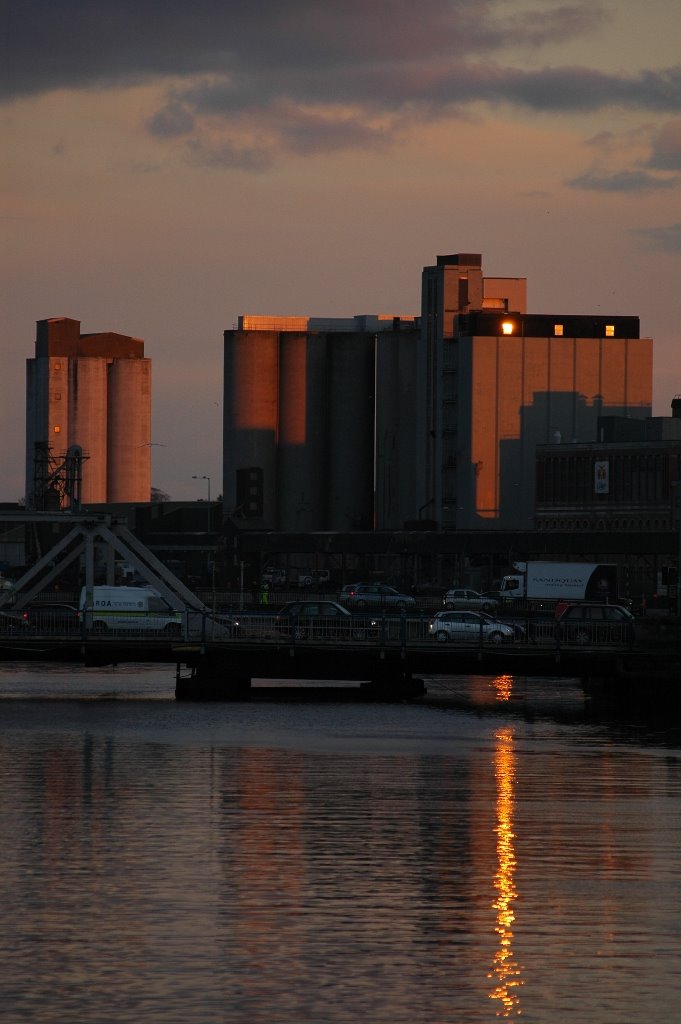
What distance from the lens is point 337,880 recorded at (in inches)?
1125

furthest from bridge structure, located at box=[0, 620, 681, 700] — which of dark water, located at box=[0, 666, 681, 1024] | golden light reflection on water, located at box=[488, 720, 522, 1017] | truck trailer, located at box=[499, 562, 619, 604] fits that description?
truck trailer, located at box=[499, 562, 619, 604]

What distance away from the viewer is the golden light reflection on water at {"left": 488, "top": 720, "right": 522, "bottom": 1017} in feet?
70.1

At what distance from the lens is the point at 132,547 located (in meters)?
77.5

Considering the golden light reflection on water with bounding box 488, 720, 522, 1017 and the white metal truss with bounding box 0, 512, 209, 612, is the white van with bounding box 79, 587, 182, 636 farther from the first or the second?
the golden light reflection on water with bounding box 488, 720, 522, 1017

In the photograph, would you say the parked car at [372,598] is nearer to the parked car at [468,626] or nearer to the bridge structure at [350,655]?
the parked car at [468,626]

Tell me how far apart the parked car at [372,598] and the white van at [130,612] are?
25.6 metres

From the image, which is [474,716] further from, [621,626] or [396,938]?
[396,938]

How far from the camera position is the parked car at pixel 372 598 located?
374ft

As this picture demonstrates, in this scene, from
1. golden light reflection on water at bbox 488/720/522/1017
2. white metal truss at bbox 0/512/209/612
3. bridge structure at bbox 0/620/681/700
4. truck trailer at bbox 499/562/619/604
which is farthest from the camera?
truck trailer at bbox 499/562/619/604

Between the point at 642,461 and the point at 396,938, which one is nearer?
the point at 396,938

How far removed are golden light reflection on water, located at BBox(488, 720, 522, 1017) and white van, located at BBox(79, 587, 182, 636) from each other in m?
26.7

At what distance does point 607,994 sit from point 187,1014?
4890 millimetres

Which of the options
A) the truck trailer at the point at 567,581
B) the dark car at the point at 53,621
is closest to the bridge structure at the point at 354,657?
the dark car at the point at 53,621

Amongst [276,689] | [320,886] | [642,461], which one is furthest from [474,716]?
[642,461]
